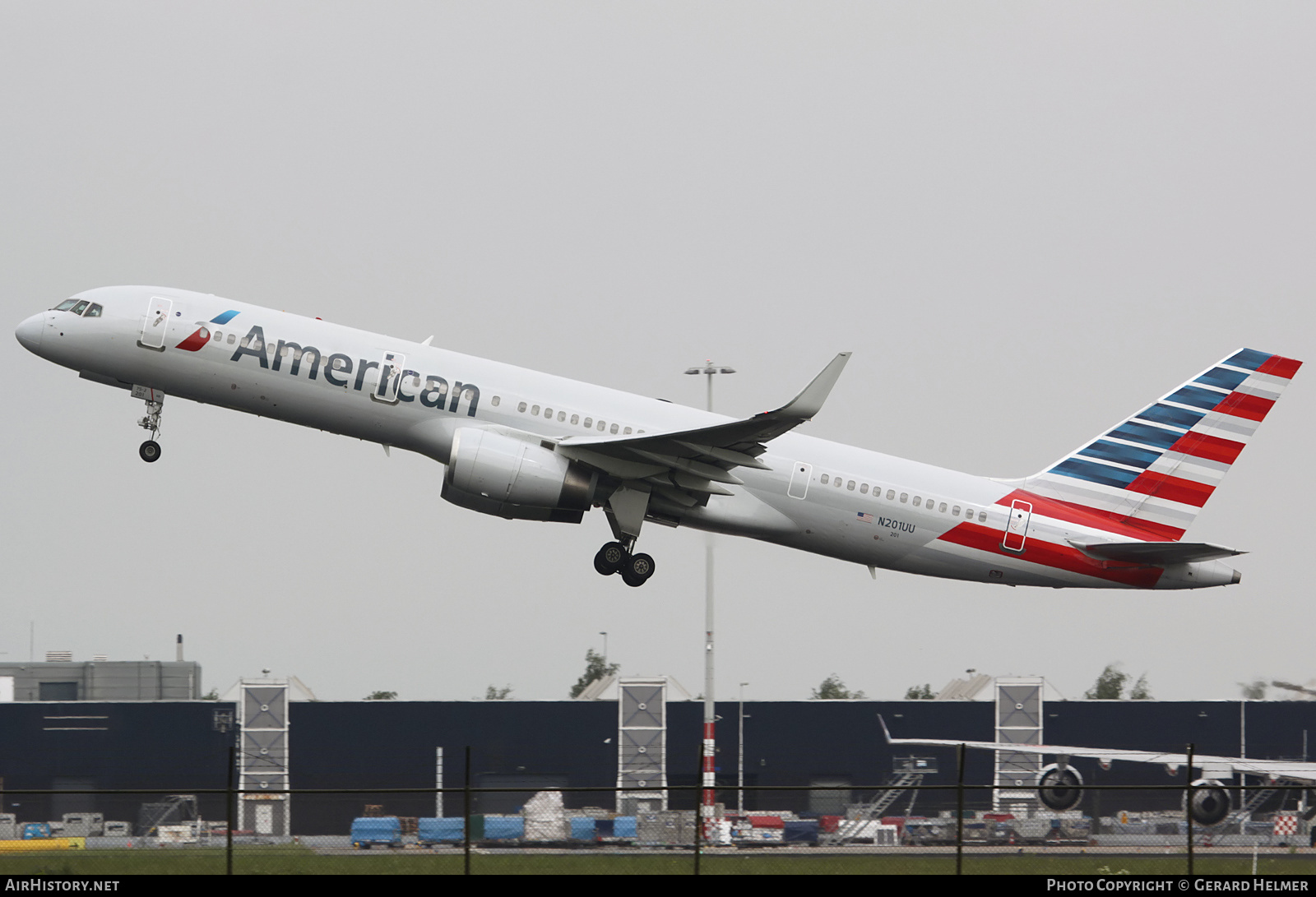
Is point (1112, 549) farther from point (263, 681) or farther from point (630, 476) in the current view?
point (263, 681)

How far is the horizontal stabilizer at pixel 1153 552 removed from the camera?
34.3 m

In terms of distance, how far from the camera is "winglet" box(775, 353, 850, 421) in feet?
95.5

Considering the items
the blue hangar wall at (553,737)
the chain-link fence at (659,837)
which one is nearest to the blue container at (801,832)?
the chain-link fence at (659,837)

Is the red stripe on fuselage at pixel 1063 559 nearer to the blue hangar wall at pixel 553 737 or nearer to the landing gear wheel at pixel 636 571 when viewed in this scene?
the landing gear wheel at pixel 636 571

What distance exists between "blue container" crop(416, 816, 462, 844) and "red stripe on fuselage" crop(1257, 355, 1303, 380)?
25527 mm

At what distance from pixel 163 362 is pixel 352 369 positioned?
4496 millimetres

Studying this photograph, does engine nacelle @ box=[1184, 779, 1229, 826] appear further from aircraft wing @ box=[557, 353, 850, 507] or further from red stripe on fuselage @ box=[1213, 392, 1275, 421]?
aircraft wing @ box=[557, 353, 850, 507]

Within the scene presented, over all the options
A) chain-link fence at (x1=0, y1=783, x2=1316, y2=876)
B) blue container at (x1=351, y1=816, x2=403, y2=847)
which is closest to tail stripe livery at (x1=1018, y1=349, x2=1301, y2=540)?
chain-link fence at (x1=0, y1=783, x2=1316, y2=876)

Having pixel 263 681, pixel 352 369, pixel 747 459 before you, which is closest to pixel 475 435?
pixel 352 369

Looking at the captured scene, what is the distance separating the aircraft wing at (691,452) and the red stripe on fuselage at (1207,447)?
1260 centimetres

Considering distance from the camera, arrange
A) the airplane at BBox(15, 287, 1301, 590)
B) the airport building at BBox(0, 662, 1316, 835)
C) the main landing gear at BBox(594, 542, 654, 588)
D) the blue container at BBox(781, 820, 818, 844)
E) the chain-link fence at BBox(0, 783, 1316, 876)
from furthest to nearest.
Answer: the airport building at BBox(0, 662, 1316, 835) < the main landing gear at BBox(594, 542, 654, 588) < the airplane at BBox(15, 287, 1301, 590) < the blue container at BBox(781, 820, 818, 844) < the chain-link fence at BBox(0, 783, 1316, 876)

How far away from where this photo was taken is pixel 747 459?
32.9 metres

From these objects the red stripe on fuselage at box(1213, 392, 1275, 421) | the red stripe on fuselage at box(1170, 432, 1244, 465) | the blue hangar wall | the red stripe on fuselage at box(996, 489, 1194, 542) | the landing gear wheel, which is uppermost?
the red stripe on fuselage at box(1213, 392, 1275, 421)
